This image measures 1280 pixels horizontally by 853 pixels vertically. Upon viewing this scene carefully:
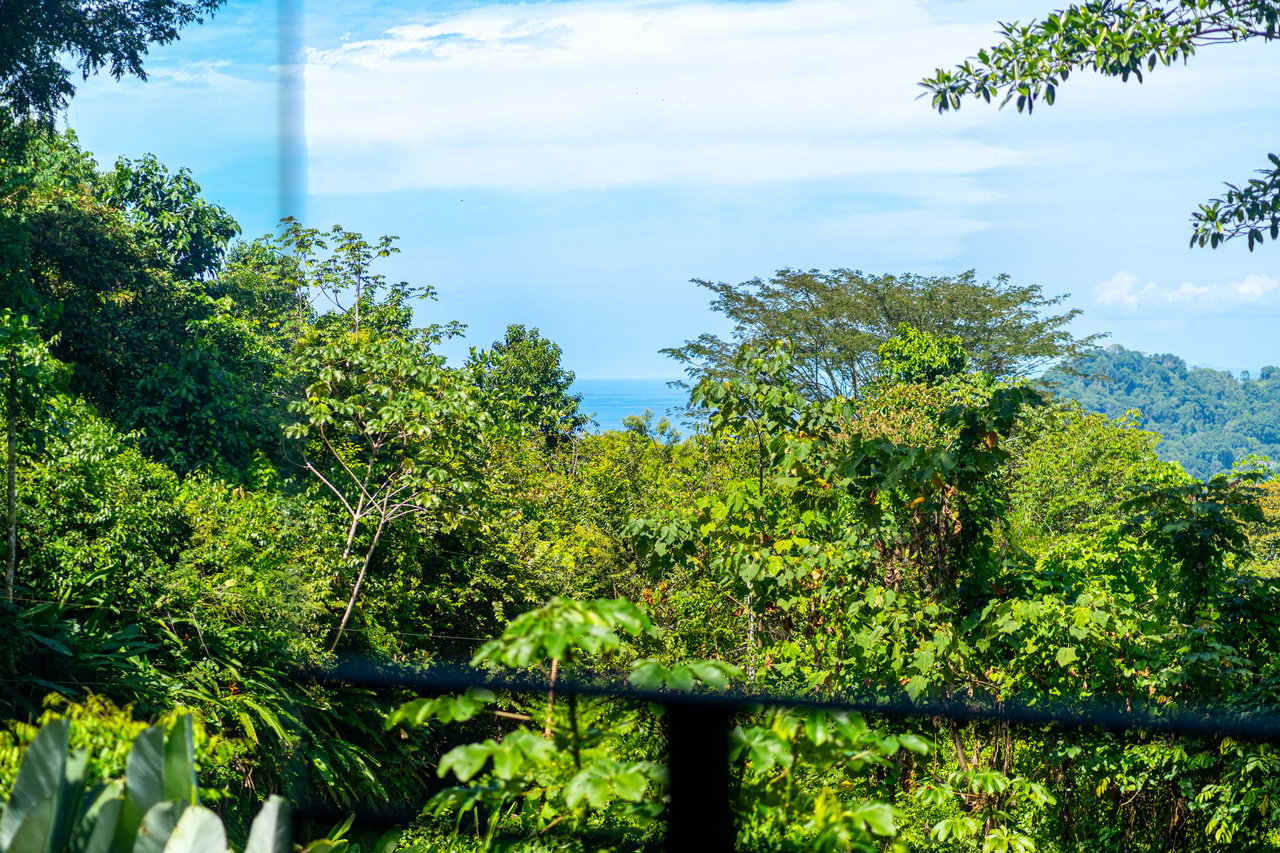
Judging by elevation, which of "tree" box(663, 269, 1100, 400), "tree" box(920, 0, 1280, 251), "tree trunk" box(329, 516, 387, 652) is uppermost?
"tree" box(663, 269, 1100, 400)

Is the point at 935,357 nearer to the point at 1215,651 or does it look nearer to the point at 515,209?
the point at 515,209

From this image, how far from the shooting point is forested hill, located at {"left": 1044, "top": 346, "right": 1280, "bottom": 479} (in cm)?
884

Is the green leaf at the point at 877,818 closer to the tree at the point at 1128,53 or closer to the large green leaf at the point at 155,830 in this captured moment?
the large green leaf at the point at 155,830

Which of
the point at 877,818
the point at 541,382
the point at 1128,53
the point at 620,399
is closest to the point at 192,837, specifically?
the point at 877,818

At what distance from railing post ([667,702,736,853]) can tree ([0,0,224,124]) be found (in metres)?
1.87

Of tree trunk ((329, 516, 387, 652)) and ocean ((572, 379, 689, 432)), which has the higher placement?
ocean ((572, 379, 689, 432))

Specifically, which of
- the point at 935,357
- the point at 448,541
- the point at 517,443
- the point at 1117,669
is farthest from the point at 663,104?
the point at 1117,669

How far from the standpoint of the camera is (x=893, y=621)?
1824 mm

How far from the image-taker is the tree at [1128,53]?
7.29 ft

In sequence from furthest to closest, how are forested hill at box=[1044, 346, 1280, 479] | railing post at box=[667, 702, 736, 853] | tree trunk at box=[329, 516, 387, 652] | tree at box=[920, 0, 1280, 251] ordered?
forested hill at box=[1044, 346, 1280, 479]
tree trunk at box=[329, 516, 387, 652]
tree at box=[920, 0, 1280, 251]
railing post at box=[667, 702, 736, 853]

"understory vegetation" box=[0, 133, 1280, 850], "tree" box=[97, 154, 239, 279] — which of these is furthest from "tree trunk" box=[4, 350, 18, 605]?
"tree" box=[97, 154, 239, 279]

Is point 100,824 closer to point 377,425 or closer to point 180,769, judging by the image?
point 180,769

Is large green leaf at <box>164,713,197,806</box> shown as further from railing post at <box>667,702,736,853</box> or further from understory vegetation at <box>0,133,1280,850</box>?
railing post at <box>667,702,736,853</box>

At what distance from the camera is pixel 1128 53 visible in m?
2.24
